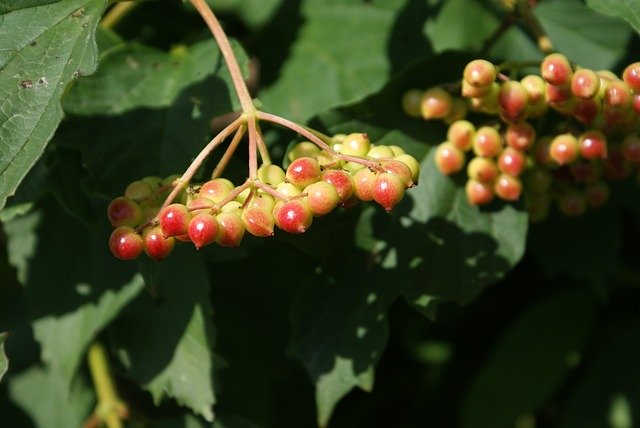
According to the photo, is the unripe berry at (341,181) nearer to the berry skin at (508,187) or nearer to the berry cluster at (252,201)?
the berry cluster at (252,201)

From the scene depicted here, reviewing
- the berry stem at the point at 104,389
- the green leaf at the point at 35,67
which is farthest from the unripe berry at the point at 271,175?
the berry stem at the point at 104,389

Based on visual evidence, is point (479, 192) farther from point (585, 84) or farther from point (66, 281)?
point (66, 281)

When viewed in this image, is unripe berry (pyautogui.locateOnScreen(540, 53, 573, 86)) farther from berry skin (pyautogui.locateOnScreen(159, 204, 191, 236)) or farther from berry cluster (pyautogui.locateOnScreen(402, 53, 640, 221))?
berry skin (pyautogui.locateOnScreen(159, 204, 191, 236))

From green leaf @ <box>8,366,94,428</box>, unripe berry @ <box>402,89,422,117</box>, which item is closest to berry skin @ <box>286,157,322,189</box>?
unripe berry @ <box>402,89,422,117</box>

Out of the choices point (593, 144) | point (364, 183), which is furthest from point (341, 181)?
point (593, 144)

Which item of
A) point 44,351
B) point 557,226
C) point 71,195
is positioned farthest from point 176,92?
point 557,226

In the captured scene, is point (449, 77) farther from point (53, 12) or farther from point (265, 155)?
point (53, 12)
